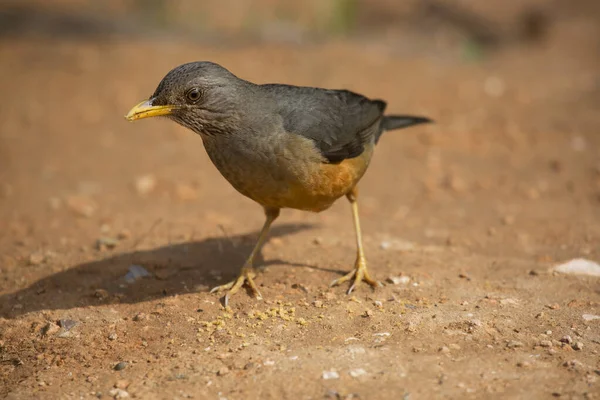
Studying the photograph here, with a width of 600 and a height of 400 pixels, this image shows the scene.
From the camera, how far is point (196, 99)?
527 cm

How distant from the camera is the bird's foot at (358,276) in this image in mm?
5727

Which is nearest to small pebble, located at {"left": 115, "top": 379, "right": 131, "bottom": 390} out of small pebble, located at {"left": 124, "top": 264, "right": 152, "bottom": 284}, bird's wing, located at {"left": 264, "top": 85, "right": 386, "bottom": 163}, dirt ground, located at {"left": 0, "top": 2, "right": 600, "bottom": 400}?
dirt ground, located at {"left": 0, "top": 2, "right": 600, "bottom": 400}

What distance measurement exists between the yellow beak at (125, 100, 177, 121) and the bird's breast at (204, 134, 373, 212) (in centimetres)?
42

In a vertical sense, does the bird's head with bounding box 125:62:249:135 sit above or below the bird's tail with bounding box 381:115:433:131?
Answer: above


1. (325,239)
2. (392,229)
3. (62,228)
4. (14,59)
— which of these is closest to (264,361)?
(325,239)

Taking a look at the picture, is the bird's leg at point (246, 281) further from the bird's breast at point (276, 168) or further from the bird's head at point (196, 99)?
the bird's head at point (196, 99)

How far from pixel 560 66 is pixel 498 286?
863 cm

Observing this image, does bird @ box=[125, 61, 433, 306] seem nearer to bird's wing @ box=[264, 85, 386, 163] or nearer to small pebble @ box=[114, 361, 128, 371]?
bird's wing @ box=[264, 85, 386, 163]

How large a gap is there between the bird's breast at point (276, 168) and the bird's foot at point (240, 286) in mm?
677

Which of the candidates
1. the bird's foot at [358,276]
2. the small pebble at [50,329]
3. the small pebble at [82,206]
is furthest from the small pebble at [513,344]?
the small pebble at [82,206]

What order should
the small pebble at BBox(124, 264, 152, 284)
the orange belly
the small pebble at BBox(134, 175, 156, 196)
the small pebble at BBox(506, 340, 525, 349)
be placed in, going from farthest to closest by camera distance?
the small pebble at BBox(134, 175, 156, 196) < the small pebble at BBox(124, 264, 152, 284) < the orange belly < the small pebble at BBox(506, 340, 525, 349)

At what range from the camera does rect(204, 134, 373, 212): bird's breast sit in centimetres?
526

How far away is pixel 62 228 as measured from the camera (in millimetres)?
7680

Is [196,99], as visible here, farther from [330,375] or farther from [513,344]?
[513,344]
